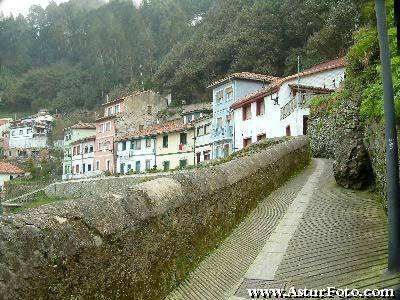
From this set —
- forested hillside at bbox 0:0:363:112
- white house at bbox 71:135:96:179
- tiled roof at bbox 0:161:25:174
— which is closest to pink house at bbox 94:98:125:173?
white house at bbox 71:135:96:179

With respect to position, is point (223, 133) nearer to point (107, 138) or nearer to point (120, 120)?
point (120, 120)

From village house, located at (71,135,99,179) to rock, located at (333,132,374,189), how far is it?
4906 centimetres

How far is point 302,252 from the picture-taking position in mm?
6676

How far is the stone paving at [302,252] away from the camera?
5551mm

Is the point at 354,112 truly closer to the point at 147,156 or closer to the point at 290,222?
the point at 290,222

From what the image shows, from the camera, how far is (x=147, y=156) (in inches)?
1929

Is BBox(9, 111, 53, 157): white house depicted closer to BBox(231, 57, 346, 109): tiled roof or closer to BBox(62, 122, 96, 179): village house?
BBox(62, 122, 96, 179): village house

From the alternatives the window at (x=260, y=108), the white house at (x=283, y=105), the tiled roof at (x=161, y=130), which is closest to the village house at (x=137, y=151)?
the tiled roof at (x=161, y=130)

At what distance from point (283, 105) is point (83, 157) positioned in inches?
1484

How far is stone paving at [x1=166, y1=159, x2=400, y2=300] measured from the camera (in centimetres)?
555

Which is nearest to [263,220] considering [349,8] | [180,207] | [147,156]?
[180,207]

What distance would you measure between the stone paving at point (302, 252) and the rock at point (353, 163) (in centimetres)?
63

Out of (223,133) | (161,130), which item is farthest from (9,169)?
(223,133)

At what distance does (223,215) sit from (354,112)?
540cm
